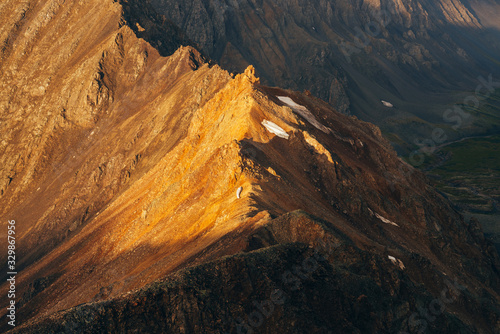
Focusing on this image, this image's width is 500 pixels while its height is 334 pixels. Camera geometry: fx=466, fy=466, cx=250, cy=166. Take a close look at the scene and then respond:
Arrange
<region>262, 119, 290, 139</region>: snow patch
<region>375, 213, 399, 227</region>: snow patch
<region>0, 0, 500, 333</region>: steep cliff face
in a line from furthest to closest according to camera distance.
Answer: <region>262, 119, 290, 139</region>: snow patch, <region>375, 213, 399, 227</region>: snow patch, <region>0, 0, 500, 333</region>: steep cliff face

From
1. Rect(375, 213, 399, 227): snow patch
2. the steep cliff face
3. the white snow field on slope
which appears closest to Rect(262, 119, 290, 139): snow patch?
the steep cliff face

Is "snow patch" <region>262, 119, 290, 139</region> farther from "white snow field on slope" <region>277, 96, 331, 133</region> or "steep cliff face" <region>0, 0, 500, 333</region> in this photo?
"white snow field on slope" <region>277, 96, 331, 133</region>

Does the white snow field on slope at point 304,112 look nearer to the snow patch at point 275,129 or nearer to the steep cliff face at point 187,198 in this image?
the steep cliff face at point 187,198

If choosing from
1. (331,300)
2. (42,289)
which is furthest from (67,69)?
(331,300)

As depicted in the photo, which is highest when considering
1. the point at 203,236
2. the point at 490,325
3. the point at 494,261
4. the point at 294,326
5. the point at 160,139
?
the point at 294,326

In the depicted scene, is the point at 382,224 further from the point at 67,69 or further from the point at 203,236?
the point at 67,69
